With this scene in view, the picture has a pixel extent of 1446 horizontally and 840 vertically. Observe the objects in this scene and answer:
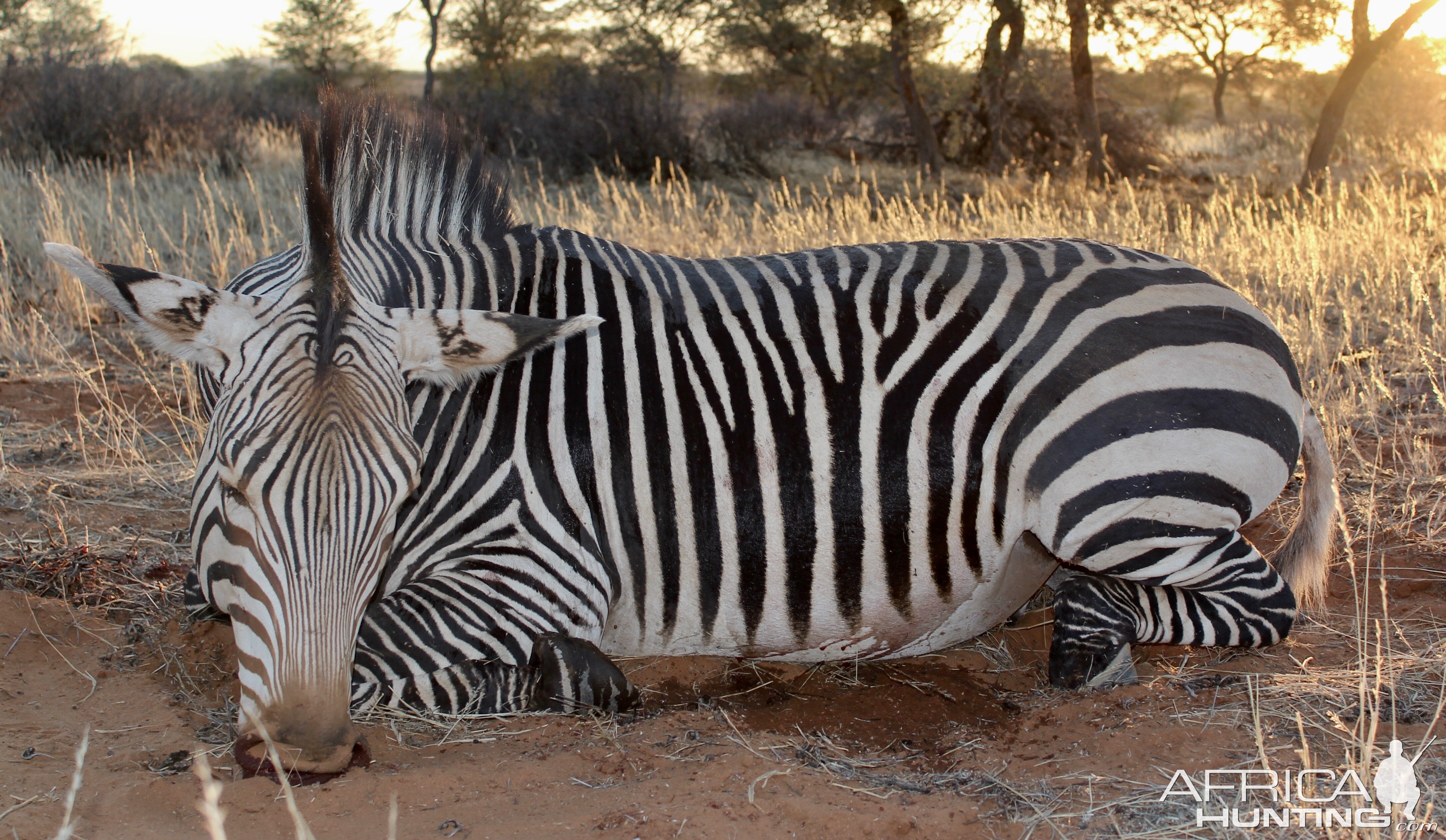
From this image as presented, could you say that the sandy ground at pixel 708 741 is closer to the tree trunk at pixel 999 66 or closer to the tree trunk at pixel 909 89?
the tree trunk at pixel 909 89

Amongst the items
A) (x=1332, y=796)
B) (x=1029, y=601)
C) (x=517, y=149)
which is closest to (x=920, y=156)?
(x=517, y=149)

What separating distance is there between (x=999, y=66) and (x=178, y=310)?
15.0 m

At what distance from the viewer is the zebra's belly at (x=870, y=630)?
3.25m

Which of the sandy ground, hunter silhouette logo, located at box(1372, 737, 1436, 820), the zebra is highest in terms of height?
the zebra

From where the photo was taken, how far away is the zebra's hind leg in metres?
3.21

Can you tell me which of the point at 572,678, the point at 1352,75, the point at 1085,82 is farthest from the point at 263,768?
the point at 1085,82

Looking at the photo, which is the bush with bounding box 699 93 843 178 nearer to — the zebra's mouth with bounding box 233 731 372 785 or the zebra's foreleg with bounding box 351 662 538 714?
the zebra's foreleg with bounding box 351 662 538 714

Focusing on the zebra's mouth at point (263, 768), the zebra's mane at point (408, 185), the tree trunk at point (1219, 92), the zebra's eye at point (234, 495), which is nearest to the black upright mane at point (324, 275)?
the zebra's eye at point (234, 495)

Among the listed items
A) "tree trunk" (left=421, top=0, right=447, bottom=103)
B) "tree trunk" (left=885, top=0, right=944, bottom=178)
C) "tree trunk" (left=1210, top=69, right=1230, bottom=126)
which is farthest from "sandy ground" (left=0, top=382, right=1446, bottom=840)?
"tree trunk" (left=1210, top=69, right=1230, bottom=126)

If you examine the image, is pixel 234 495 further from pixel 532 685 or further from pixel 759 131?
pixel 759 131

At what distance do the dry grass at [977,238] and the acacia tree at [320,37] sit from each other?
18.2 metres

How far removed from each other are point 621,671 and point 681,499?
61 cm

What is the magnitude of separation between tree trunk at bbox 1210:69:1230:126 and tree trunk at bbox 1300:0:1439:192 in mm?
17731

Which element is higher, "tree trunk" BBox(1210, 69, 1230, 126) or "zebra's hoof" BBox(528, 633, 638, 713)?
"tree trunk" BBox(1210, 69, 1230, 126)
